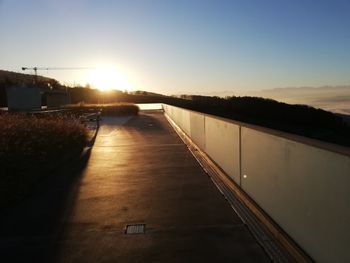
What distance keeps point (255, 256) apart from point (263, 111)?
58.6 meters

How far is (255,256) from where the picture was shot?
5.40 meters

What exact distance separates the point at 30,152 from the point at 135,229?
17.0 ft

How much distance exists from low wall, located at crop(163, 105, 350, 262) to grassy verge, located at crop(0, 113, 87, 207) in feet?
13.4

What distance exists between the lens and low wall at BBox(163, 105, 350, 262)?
14.1 feet

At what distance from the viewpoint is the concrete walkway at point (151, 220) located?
561 centimetres

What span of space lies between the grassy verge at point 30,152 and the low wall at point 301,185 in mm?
4096

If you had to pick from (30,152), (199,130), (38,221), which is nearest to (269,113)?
(199,130)

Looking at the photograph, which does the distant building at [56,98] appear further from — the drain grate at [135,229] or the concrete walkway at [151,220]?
the drain grate at [135,229]

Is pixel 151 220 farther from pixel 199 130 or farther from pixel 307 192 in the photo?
pixel 199 130

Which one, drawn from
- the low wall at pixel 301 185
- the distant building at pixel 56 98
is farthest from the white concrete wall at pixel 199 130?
the distant building at pixel 56 98

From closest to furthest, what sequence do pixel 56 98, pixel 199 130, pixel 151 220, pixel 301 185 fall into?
pixel 301 185 < pixel 151 220 < pixel 199 130 < pixel 56 98

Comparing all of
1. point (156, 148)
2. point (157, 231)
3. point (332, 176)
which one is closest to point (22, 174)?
point (157, 231)

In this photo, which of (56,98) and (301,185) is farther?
(56,98)

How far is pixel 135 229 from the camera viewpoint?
262 inches
